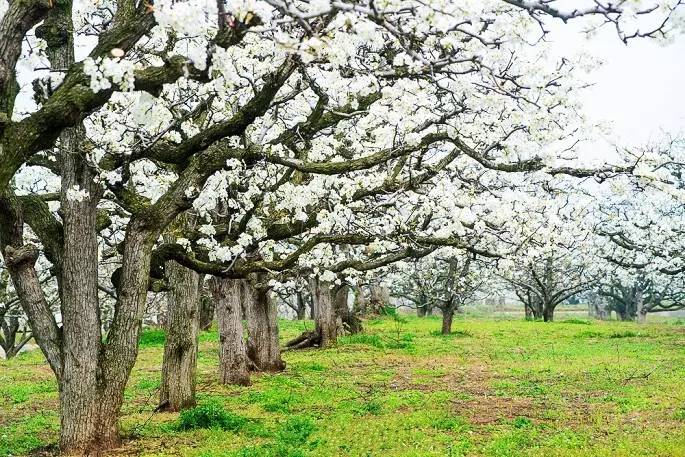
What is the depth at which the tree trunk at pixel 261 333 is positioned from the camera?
2200cm

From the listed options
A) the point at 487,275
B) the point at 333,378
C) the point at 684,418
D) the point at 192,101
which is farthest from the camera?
the point at 487,275

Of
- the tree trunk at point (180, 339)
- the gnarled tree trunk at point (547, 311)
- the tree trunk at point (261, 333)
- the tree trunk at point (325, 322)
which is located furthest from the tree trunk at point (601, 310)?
the tree trunk at point (180, 339)

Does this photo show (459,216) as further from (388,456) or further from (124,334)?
(124,334)

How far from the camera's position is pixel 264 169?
1587 centimetres

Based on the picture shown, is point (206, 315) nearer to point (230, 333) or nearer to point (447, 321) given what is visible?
point (447, 321)

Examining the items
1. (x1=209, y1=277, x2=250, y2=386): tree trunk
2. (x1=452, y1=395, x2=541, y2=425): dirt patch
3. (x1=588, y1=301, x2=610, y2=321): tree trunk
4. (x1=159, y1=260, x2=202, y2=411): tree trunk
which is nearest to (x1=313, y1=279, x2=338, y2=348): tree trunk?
(x1=209, y1=277, x2=250, y2=386): tree trunk

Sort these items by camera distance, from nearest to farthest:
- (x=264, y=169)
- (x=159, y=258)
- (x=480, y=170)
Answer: (x=159, y=258) → (x=264, y=169) → (x=480, y=170)

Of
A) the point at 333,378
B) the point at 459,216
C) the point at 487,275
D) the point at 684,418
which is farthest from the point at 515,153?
the point at 487,275

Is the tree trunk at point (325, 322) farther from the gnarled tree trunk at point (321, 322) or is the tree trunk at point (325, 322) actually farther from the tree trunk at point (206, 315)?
the tree trunk at point (206, 315)

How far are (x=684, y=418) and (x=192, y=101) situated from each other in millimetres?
11017

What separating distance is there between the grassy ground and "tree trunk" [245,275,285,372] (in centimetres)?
71

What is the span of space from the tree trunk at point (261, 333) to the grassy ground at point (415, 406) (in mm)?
707

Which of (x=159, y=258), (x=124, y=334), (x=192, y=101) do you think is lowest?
(x=124, y=334)

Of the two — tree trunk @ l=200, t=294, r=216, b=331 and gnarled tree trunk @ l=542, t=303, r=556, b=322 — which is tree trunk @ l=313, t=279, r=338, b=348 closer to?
tree trunk @ l=200, t=294, r=216, b=331
